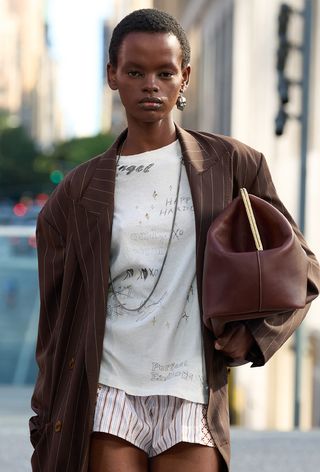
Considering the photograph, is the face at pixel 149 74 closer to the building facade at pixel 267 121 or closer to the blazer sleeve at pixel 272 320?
the blazer sleeve at pixel 272 320

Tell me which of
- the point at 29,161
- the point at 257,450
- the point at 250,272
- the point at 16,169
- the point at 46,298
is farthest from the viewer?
the point at 29,161

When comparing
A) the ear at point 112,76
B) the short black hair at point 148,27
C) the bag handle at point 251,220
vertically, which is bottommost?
the bag handle at point 251,220

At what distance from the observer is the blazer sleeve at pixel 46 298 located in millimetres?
3382

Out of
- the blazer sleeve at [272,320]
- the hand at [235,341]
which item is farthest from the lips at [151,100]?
the hand at [235,341]

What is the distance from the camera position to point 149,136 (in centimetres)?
329

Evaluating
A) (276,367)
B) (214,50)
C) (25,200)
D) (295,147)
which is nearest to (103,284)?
(295,147)

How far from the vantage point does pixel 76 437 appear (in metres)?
3.17

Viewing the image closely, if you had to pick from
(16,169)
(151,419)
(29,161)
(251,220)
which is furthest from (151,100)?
(29,161)

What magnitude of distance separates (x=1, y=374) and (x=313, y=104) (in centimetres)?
888

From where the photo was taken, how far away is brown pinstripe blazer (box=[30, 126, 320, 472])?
10.3ft

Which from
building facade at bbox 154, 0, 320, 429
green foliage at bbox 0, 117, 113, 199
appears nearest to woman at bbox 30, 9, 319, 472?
building facade at bbox 154, 0, 320, 429

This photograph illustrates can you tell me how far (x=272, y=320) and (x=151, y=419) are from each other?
37 cm

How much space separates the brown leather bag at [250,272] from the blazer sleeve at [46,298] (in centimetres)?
50

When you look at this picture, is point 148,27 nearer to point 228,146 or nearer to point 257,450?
point 228,146
